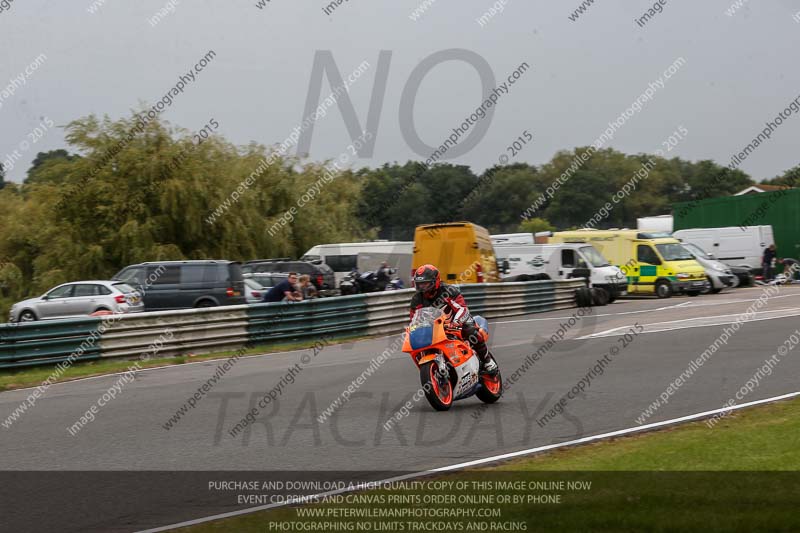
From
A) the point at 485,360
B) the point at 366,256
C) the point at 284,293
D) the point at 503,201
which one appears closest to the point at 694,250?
the point at 366,256

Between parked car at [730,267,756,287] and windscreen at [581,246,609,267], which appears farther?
parked car at [730,267,756,287]

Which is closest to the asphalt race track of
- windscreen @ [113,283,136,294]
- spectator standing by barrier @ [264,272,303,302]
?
spectator standing by barrier @ [264,272,303,302]

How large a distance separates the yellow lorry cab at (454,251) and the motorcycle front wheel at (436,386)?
1892 cm

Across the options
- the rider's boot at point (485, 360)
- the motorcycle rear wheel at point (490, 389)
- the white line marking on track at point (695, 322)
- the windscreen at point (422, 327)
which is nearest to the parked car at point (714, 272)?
the white line marking on track at point (695, 322)

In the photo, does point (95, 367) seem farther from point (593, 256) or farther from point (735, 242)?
point (735, 242)

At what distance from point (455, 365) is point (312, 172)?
40885 millimetres

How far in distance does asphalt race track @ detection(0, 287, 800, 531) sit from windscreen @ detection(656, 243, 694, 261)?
16502 millimetres

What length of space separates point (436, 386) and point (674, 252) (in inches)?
1045

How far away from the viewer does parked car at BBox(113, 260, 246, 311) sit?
1065 inches

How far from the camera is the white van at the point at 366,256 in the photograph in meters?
37.9

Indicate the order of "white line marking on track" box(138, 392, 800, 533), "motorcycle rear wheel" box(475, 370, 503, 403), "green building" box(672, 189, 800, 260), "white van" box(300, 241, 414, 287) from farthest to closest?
"green building" box(672, 189, 800, 260)
"white van" box(300, 241, 414, 287)
"motorcycle rear wheel" box(475, 370, 503, 403)
"white line marking on track" box(138, 392, 800, 533)

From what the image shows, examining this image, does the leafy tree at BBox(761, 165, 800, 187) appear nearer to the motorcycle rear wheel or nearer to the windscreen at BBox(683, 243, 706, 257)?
the windscreen at BBox(683, 243, 706, 257)

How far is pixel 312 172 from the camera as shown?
166ft

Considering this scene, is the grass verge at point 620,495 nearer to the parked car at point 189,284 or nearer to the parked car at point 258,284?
the parked car at point 189,284
